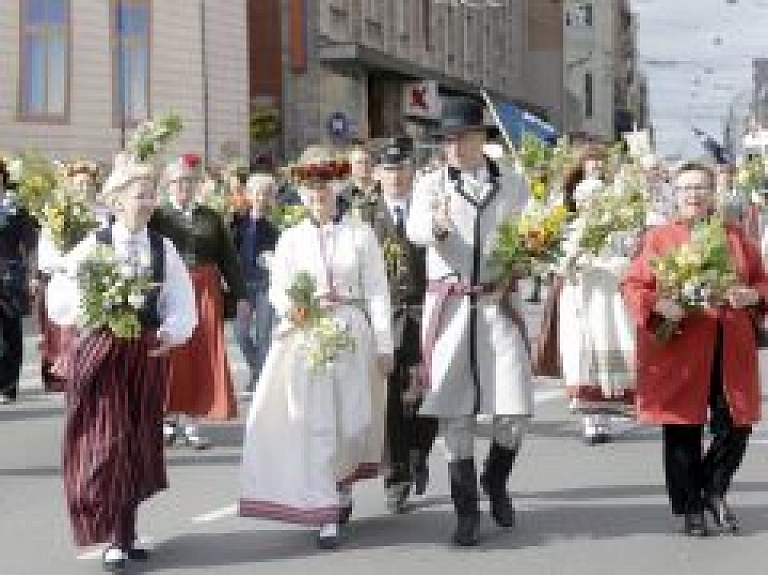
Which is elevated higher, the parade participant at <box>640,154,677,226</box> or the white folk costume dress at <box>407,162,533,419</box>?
the parade participant at <box>640,154,677,226</box>

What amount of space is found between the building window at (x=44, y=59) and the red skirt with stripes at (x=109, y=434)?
22.0 m

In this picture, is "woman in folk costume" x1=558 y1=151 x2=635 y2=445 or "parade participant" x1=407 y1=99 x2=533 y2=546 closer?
"parade participant" x1=407 y1=99 x2=533 y2=546

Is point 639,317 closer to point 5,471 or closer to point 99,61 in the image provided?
point 5,471

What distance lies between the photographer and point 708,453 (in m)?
8.07

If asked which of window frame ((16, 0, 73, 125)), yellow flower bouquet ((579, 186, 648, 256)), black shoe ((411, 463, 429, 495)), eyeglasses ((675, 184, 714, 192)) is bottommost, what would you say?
black shoe ((411, 463, 429, 495))

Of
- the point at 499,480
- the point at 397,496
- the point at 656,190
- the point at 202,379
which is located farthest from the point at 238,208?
the point at 499,480

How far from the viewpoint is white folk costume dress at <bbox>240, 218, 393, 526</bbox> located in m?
7.91

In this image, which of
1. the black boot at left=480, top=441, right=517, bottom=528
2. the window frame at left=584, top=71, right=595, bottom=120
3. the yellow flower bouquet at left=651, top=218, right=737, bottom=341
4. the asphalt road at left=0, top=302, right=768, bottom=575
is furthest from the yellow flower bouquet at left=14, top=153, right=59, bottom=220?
the window frame at left=584, top=71, right=595, bottom=120

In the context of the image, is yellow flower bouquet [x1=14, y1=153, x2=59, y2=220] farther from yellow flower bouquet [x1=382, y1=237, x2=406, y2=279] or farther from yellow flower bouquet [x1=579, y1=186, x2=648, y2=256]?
yellow flower bouquet [x1=579, y1=186, x2=648, y2=256]

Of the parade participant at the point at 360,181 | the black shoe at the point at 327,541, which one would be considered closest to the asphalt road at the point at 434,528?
the black shoe at the point at 327,541

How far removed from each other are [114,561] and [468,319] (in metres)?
1.92

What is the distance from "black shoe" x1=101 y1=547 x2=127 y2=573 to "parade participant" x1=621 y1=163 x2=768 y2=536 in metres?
2.41

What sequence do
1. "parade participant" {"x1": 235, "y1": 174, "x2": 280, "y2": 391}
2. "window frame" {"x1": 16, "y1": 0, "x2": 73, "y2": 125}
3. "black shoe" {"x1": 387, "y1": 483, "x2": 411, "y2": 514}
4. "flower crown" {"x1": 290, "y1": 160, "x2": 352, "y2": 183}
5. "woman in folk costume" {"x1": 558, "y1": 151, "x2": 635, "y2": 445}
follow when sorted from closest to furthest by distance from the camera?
"flower crown" {"x1": 290, "y1": 160, "x2": 352, "y2": 183}, "black shoe" {"x1": 387, "y1": 483, "x2": 411, "y2": 514}, "woman in folk costume" {"x1": 558, "y1": 151, "x2": 635, "y2": 445}, "parade participant" {"x1": 235, "y1": 174, "x2": 280, "y2": 391}, "window frame" {"x1": 16, "y1": 0, "x2": 73, "y2": 125}

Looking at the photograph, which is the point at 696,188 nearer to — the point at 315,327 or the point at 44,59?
the point at 315,327
